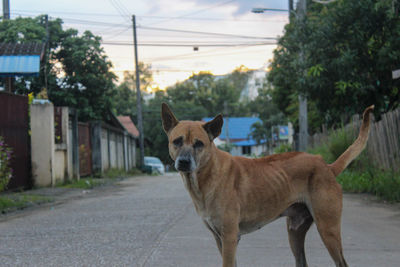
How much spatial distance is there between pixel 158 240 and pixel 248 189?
283cm

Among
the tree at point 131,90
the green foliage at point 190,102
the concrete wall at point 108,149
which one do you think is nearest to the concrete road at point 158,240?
the concrete wall at point 108,149

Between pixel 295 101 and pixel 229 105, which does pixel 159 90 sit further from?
pixel 295 101

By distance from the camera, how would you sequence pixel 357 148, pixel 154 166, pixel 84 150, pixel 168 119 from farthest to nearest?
1. pixel 154 166
2. pixel 84 150
3. pixel 357 148
4. pixel 168 119

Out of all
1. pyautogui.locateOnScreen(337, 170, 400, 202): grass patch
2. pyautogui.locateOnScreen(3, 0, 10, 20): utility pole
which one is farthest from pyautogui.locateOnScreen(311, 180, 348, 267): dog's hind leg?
pyautogui.locateOnScreen(3, 0, 10, 20): utility pole

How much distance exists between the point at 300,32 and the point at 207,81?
5986cm

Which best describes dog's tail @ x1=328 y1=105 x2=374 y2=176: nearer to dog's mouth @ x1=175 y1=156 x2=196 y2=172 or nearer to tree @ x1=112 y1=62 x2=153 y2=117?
dog's mouth @ x1=175 y1=156 x2=196 y2=172

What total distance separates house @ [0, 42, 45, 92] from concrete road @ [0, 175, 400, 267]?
6.24m

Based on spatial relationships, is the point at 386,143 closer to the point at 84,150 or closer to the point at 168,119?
the point at 168,119

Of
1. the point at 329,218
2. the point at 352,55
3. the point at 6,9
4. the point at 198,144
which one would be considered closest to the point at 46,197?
the point at 352,55

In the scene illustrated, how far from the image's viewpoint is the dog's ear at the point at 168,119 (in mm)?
4711

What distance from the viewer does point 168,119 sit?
479cm

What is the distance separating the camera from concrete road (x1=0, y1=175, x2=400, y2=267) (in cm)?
586

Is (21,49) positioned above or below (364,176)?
above

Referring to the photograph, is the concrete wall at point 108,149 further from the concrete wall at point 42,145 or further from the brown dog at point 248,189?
the brown dog at point 248,189
